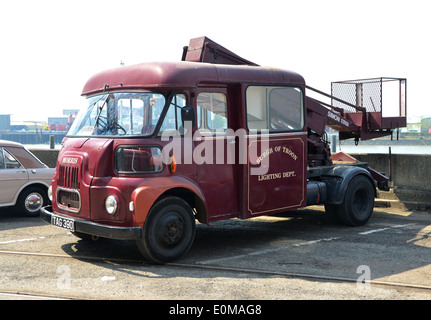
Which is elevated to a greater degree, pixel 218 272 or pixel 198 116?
pixel 198 116

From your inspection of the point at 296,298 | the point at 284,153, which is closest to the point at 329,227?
the point at 284,153

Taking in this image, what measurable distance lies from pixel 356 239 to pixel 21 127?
122649 millimetres

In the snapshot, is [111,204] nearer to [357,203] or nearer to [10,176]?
[10,176]

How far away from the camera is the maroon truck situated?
6832mm

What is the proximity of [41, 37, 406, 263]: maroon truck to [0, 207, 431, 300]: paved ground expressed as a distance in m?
0.49

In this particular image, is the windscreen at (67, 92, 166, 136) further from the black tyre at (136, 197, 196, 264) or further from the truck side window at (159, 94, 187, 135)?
the black tyre at (136, 197, 196, 264)

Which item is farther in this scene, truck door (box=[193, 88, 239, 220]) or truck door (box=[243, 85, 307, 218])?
truck door (box=[243, 85, 307, 218])

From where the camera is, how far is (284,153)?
8453 millimetres

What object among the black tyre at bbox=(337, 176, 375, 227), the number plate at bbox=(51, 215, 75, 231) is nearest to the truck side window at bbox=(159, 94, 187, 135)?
the number plate at bbox=(51, 215, 75, 231)

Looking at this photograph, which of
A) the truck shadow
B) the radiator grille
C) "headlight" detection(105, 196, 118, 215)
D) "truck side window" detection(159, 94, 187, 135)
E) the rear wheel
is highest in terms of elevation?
"truck side window" detection(159, 94, 187, 135)

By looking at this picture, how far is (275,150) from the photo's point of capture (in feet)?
27.2

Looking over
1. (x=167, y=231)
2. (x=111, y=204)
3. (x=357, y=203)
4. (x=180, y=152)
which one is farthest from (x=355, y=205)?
(x=111, y=204)

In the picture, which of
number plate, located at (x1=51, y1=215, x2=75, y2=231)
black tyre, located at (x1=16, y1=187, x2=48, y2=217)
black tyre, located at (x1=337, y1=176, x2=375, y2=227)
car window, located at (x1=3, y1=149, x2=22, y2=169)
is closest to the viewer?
number plate, located at (x1=51, y1=215, x2=75, y2=231)
